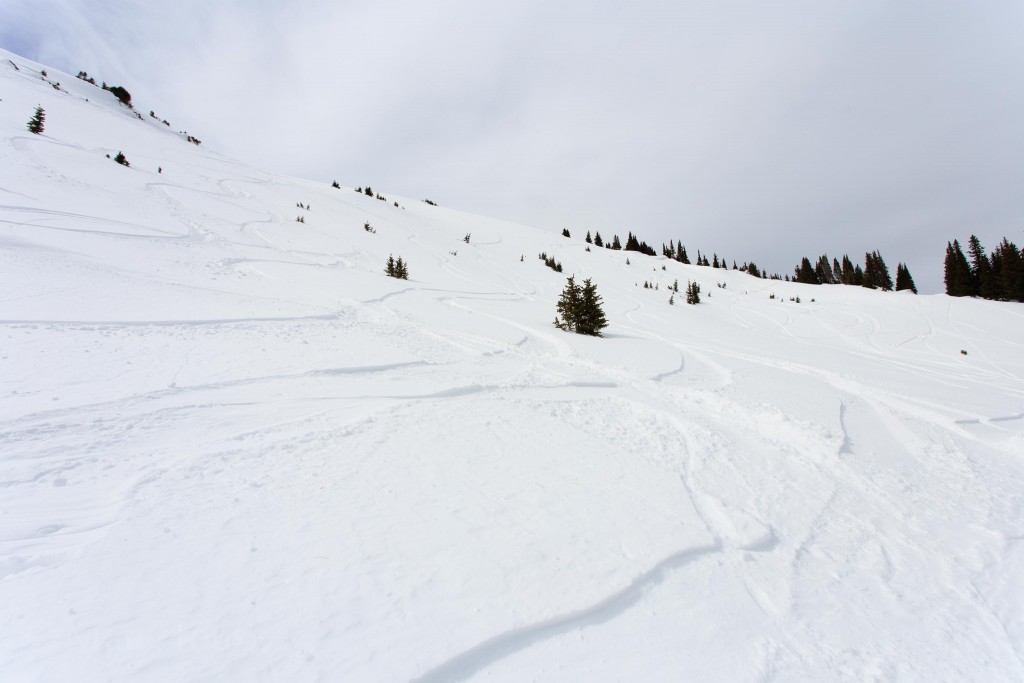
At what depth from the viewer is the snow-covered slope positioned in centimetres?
187

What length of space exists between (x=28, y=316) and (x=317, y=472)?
5.14 meters

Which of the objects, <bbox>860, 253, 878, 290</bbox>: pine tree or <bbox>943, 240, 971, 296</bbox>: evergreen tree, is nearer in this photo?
<bbox>943, 240, 971, 296</bbox>: evergreen tree

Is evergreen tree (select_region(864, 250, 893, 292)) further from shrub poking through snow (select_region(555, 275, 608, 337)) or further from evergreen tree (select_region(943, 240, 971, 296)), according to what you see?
shrub poking through snow (select_region(555, 275, 608, 337))

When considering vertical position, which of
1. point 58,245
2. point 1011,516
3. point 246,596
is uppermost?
point 58,245

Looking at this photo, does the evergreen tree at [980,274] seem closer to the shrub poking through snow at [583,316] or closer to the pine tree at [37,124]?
the shrub poking through snow at [583,316]

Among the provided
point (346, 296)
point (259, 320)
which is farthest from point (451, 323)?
point (259, 320)

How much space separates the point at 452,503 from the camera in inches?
110

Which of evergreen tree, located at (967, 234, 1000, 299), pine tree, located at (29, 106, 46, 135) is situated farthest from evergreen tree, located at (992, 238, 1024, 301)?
pine tree, located at (29, 106, 46, 135)

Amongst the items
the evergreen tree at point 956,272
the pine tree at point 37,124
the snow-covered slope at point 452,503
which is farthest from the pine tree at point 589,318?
the evergreen tree at point 956,272

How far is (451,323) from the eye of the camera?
890 centimetres

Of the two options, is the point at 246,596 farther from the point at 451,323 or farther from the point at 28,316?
the point at 451,323

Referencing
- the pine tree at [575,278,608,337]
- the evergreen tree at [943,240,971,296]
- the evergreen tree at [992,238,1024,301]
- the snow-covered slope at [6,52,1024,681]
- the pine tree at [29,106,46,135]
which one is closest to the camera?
the snow-covered slope at [6,52,1024,681]

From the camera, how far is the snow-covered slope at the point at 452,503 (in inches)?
73.6

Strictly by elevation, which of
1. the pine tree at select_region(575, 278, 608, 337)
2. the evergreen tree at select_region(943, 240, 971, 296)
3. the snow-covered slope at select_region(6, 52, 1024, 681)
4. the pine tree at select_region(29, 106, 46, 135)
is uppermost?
the pine tree at select_region(29, 106, 46, 135)
